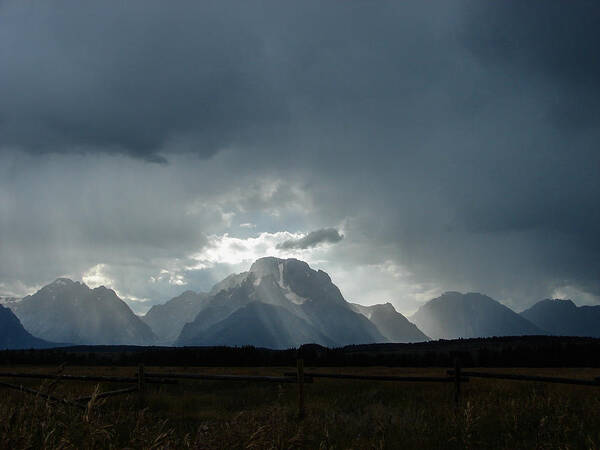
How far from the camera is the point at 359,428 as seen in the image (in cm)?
826

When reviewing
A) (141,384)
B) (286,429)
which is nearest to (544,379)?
(286,429)

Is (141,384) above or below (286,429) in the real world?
below

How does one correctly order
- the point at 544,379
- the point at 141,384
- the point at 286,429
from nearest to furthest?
the point at 286,429
the point at 544,379
the point at 141,384

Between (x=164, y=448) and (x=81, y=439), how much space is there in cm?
68

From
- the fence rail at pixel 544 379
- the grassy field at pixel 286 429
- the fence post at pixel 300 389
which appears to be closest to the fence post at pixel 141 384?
the grassy field at pixel 286 429

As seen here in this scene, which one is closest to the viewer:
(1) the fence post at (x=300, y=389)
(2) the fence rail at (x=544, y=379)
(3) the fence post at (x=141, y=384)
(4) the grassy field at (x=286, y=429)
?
(4) the grassy field at (x=286, y=429)

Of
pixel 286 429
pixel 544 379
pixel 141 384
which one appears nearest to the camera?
pixel 286 429

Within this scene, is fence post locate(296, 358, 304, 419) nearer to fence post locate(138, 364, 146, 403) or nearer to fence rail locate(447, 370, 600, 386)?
fence post locate(138, 364, 146, 403)

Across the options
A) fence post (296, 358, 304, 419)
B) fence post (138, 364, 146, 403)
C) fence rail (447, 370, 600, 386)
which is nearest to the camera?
fence rail (447, 370, 600, 386)

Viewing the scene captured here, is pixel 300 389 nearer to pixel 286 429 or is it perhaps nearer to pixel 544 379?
pixel 286 429

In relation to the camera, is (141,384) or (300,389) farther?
(141,384)

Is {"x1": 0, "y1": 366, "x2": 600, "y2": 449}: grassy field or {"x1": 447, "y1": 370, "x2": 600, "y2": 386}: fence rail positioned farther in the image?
{"x1": 447, "y1": 370, "x2": 600, "y2": 386}: fence rail

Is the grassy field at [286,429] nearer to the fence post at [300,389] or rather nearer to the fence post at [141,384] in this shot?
the fence post at [141,384]

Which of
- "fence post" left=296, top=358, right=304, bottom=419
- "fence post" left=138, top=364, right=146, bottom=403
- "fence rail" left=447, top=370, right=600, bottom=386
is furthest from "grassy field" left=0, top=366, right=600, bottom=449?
"fence post" left=296, top=358, right=304, bottom=419
